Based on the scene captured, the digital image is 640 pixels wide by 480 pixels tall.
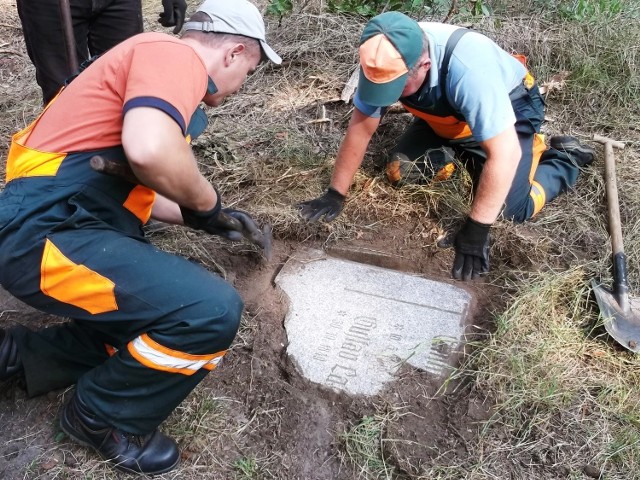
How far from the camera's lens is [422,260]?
9.96 feet

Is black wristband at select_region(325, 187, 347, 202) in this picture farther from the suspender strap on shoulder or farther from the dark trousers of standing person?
the dark trousers of standing person

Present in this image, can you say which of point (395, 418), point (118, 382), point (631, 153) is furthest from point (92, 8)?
point (631, 153)

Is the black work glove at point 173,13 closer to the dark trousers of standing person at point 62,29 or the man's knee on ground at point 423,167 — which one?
the dark trousers of standing person at point 62,29

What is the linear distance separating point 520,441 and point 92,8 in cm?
293

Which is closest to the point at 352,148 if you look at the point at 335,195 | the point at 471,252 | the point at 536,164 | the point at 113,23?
the point at 335,195

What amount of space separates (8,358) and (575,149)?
10.6ft

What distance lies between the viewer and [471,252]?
290 cm

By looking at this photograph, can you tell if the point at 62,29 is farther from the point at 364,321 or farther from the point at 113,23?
the point at 364,321

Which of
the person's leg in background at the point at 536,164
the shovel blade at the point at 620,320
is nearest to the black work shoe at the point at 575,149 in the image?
the person's leg in background at the point at 536,164

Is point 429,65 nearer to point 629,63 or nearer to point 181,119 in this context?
point 181,119

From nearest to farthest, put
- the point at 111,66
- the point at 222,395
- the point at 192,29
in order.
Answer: the point at 111,66 < the point at 192,29 < the point at 222,395

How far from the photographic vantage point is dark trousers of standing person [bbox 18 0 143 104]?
9.80ft

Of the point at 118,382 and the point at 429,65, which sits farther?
the point at 429,65

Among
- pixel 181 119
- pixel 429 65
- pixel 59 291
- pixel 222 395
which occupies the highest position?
pixel 181 119
